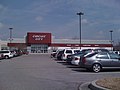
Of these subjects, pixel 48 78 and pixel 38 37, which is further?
pixel 38 37

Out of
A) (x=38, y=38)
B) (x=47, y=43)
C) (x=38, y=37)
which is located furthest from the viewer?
(x=47, y=43)

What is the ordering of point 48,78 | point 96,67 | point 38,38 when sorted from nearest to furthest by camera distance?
point 48,78 → point 96,67 → point 38,38

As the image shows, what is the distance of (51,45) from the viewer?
389ft

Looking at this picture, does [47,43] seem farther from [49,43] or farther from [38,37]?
[38,37]

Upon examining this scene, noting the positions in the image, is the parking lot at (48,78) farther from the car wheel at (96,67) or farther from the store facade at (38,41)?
the store facade at (38,41)

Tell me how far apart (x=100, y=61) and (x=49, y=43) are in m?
94.7

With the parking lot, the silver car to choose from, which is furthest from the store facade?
the silver car

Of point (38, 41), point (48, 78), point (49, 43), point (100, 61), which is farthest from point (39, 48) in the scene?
point (48, 78)

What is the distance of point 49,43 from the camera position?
116562 mm

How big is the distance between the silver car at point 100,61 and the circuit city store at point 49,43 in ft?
298

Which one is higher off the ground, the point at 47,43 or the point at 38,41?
the point at 38,41

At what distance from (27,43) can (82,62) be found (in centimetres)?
9635

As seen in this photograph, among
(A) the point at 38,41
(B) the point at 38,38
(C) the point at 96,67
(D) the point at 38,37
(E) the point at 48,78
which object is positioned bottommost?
(E) the point at 48,78

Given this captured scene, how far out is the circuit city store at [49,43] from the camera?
114m
